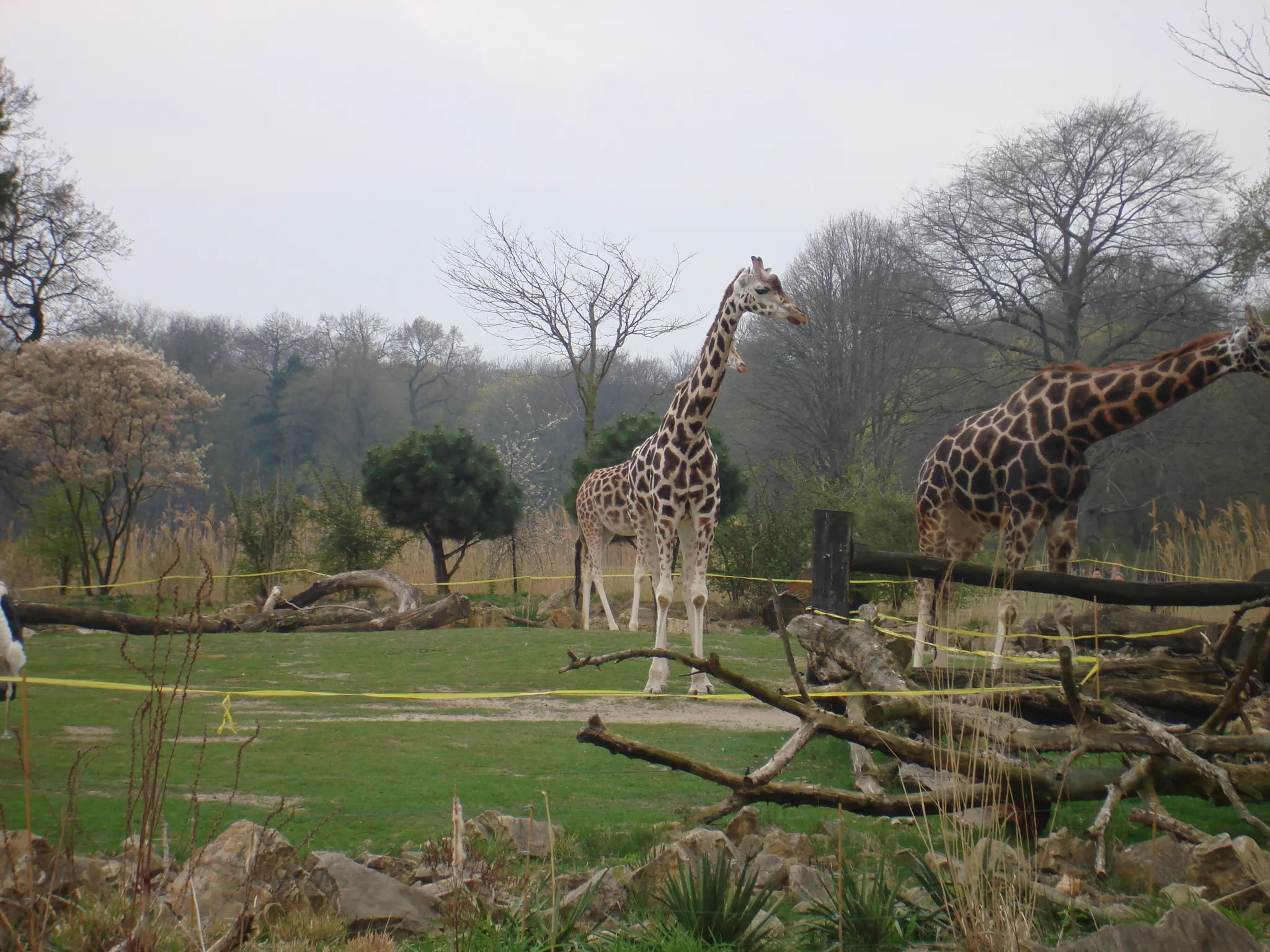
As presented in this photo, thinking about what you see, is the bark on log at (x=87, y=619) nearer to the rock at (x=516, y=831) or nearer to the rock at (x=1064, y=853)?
the rock at (x=516, y=831)

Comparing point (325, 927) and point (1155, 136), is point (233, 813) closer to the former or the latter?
point (325, 927)

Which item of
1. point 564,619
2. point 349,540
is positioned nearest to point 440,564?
point 349,540

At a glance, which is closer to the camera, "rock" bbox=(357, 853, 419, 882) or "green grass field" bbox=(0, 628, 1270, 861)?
"rock" bbox=(357, 853, 419, 882)

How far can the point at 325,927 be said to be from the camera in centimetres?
303

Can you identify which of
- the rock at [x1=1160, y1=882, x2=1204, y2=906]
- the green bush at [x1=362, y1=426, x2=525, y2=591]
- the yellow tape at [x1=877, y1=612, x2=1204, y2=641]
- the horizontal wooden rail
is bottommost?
the rock at [x1=1160, y1=882, x2=1204, y2=906]

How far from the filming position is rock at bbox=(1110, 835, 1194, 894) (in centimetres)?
351

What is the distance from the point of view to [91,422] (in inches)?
652

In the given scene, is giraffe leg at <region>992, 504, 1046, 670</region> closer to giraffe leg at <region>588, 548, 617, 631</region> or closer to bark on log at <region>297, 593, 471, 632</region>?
giraffe leg at <region>588, 548, 617, 631</region>

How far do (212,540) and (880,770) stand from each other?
55.2ft

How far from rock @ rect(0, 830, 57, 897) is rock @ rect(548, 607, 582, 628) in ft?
35.5

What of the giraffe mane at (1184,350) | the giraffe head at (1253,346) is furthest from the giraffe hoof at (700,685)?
the giraffe head at (1253,346)

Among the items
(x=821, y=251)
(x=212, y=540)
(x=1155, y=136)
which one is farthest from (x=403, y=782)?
(x=821, y=251)

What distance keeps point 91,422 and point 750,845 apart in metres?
15.8

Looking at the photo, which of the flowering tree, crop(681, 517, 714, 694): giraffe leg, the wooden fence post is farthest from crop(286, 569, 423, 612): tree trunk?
the wooden fence post
